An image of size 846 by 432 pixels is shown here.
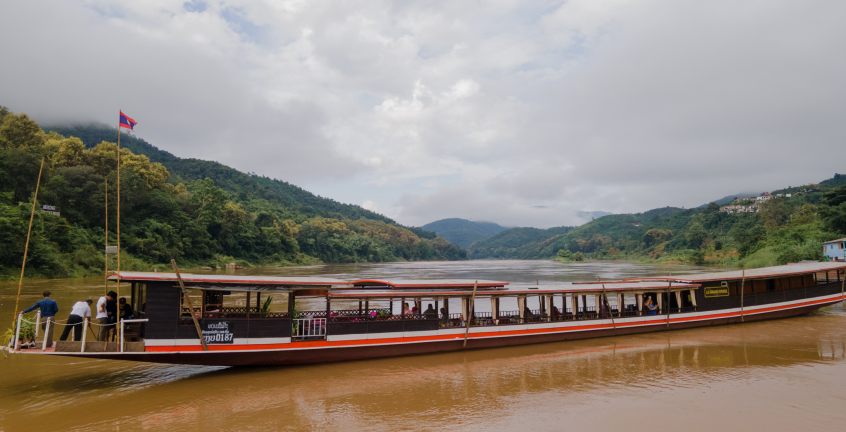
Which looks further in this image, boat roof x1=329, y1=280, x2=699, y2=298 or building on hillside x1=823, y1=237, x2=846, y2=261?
building on hillside x1=823, y1=237, x2=846, y2=261

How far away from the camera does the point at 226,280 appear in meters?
10.7

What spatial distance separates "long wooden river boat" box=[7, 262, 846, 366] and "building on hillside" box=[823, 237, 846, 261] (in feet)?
55.7

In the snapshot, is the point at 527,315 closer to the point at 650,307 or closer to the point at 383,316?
the point at 383,316

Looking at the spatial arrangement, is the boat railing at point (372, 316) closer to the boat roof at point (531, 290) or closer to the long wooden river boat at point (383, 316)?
the long wooden river boat at point (383, 316)

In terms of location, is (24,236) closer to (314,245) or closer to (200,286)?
(200,286)

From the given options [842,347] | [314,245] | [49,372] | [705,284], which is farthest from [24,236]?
[314,245]

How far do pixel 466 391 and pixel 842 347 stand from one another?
12536mm

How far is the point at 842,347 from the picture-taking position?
570 inches

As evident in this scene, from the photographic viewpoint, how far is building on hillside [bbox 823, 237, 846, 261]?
108 ft

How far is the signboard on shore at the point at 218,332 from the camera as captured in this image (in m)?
11.0

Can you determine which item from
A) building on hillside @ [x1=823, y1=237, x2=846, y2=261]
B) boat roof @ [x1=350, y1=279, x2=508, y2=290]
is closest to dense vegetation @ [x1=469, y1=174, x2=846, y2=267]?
building on hillside @ [x1=823, y1=237, x2=846, y2=261]

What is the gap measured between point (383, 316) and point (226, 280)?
14.6ft

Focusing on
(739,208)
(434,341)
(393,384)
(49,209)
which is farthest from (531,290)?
(739,208)

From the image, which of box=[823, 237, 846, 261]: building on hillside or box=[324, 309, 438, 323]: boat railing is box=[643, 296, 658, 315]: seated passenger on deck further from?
box=[823, 237, 846, 261]: building on hillside
